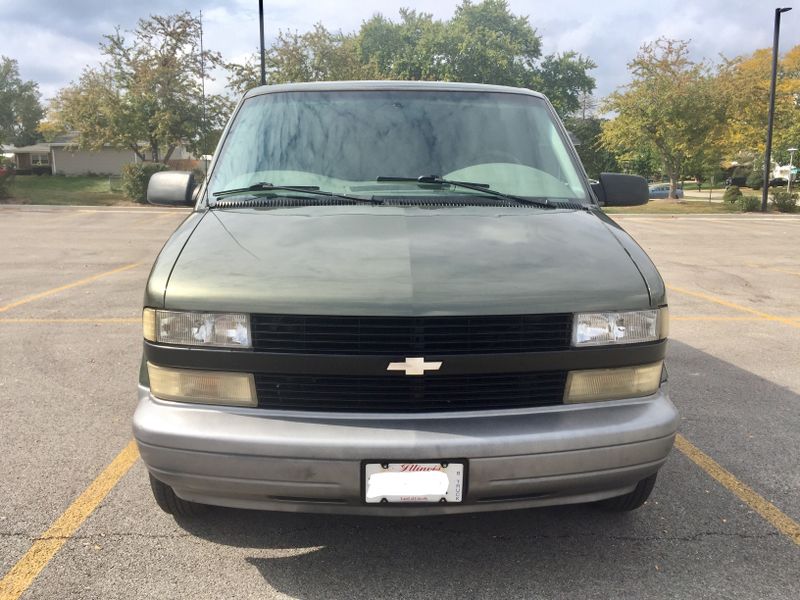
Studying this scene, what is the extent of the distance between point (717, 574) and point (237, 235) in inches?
89.9

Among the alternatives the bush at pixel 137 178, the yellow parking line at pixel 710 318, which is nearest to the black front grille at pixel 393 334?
the yellow parking line at pixel 710 318

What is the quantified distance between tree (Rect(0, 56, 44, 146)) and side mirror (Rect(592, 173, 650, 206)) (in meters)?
77.2

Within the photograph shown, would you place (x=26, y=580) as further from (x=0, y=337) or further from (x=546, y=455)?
(x=0, y=337)

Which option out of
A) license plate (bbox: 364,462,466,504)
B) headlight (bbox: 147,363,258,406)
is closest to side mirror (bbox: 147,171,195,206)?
headlight (bbox: 147,363,258,406)

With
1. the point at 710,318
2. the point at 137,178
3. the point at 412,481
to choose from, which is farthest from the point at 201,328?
the point at 137,178

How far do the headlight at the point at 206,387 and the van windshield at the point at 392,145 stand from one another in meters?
1.17

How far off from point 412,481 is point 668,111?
32.7 meters

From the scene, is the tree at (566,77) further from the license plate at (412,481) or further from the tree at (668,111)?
the license plate at (412,481)

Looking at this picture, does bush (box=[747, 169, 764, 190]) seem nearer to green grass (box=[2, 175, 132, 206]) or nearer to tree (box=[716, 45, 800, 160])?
tree (box=[716, 45, 800, 160])

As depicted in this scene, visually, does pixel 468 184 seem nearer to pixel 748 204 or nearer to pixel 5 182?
pixel 748 204

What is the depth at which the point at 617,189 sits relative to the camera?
374 centimetres

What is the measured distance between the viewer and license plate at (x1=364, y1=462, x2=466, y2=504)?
2.19 m

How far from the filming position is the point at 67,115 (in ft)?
128

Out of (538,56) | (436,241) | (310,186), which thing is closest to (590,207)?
(436,241)
